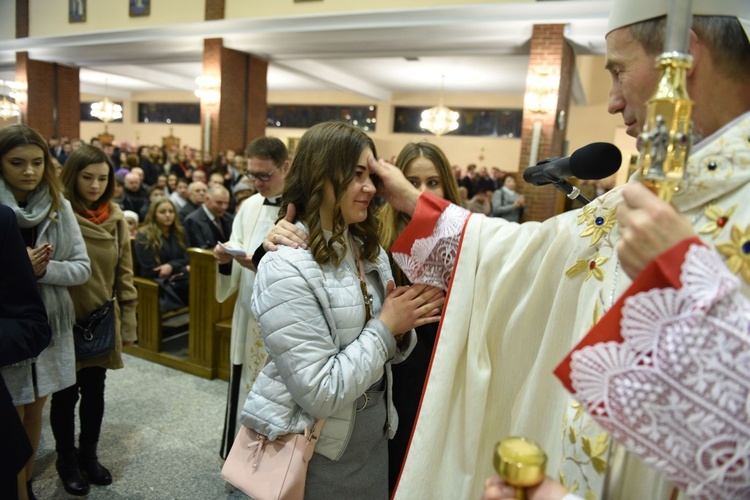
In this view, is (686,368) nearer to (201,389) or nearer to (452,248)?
(452,248)

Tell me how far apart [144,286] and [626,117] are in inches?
161

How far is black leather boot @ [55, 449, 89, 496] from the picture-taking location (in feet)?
8.06

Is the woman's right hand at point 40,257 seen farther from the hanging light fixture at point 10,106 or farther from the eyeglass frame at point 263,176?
the hanging light fixture at point 10,106

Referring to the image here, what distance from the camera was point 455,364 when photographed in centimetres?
117

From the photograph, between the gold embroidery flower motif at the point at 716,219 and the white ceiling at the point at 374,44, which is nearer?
the gold embroidery flower motif at the point at 716,219

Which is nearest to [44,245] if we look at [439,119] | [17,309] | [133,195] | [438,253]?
[17,309]

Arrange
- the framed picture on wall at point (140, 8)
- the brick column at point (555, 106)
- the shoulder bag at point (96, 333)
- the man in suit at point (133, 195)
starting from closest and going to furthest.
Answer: the shoulder bag at point (96, 333) < the man in suit at point (133, 195) < the brick column at point (555, 106) < the framed picture on wall at point (140, 8)

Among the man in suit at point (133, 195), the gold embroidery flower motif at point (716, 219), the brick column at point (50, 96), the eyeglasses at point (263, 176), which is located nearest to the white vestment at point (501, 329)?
the gold embroidery flower motif at point (716, 219)

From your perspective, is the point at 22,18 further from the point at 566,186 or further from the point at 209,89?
the point at 566,186

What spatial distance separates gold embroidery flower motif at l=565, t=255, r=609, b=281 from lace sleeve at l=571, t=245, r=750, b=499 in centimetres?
33

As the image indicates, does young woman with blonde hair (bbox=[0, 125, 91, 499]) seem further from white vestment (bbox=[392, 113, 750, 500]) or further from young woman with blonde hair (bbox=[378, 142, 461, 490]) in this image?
white vestment (bbox=[392, 113, 750, 500])

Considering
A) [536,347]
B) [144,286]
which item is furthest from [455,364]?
[144,286]

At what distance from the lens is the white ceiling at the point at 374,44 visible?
718cm

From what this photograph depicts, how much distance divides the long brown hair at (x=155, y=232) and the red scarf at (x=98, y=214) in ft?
6.07
